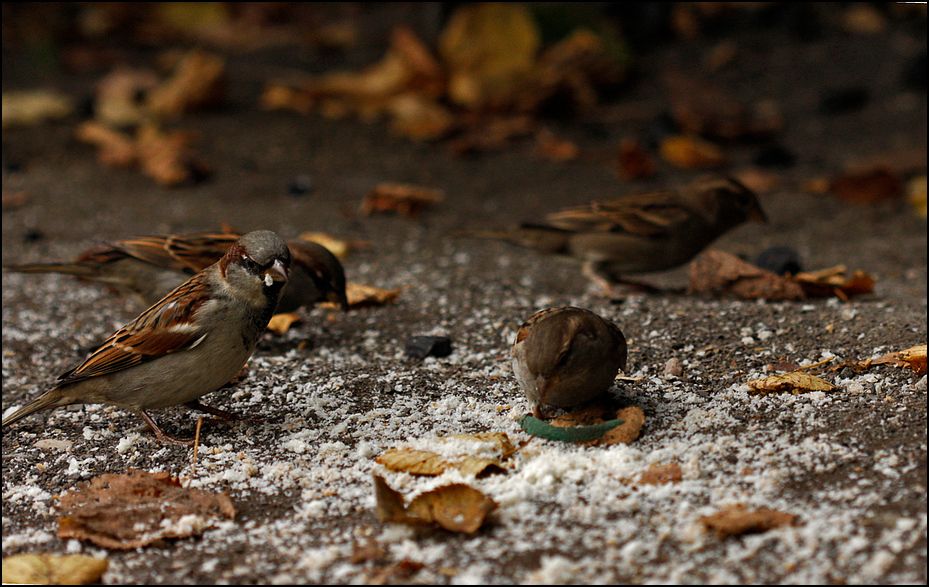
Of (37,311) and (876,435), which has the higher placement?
(876,435)

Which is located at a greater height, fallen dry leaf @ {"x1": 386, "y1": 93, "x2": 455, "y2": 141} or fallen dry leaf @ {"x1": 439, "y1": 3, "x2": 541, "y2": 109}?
fallen dry leaf @ {"x1": 439, "y1": 3, "x2": 541, "y2": 109}

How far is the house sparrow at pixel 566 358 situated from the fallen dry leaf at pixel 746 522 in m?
0.76

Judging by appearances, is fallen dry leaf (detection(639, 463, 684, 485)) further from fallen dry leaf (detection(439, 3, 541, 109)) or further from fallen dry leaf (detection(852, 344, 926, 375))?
fallen dry leaf (detection(439, 3, 541, 109))

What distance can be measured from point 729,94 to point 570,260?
4.16 meters

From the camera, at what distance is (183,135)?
8.89 m

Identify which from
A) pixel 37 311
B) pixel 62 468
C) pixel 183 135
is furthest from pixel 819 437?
pixel 183 135

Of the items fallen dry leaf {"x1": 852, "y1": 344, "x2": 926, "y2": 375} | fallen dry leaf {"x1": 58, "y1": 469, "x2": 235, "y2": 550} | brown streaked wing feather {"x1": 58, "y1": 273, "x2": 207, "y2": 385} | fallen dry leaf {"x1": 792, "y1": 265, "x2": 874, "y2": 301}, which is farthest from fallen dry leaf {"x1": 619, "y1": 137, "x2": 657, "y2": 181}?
fallen dry leaf {"x1": 58, "y1": 469, "x2": 235, "y2": 550}

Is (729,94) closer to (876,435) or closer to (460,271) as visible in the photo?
(460,271)

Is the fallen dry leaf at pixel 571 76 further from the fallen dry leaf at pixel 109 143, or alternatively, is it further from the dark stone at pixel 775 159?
the fallen dry leaf at pixel 109 143

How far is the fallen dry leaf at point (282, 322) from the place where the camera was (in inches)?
213

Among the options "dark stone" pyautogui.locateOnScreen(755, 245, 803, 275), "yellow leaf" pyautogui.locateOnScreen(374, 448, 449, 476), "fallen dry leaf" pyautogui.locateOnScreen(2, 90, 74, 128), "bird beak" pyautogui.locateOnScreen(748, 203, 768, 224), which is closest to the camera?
"yellow leaf" pyautogui.locateOnScreen(374, 448, 449, 476)

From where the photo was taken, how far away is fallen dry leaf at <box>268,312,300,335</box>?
5.41m

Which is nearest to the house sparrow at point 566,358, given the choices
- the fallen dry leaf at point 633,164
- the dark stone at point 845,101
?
the fallen dry leaf at point 633,164

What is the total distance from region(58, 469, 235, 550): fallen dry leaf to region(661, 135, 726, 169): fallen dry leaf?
19.1ft
